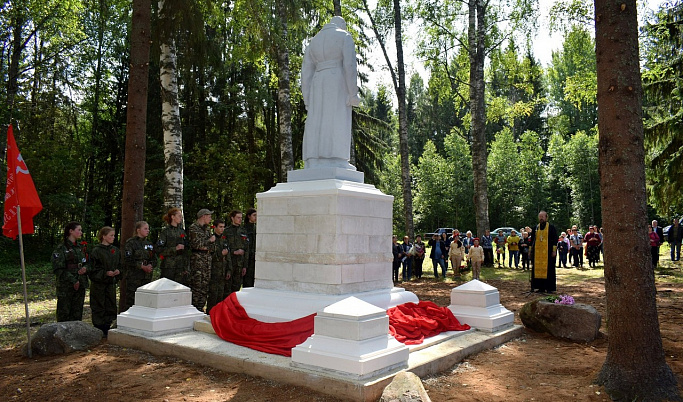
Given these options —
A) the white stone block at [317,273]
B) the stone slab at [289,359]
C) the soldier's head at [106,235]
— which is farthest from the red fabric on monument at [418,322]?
the soldier's head at [106,235]

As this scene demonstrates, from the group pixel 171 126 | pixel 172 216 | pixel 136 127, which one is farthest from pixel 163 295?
pixel 171 126

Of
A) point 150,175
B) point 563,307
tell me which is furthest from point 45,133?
point 563,307

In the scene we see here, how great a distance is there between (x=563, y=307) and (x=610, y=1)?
3.98 metres

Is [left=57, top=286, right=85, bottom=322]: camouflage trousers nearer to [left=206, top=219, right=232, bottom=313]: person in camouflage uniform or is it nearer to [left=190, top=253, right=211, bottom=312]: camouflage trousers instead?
[left=190, top=253, right=211, bottom=312]: camouflage trousers

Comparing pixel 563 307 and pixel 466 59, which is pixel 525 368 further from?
pixel 466 59

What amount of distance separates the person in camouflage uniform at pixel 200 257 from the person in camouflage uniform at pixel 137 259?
637 millimetres

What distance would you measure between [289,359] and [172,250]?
3435mm

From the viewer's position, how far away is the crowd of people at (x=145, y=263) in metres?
6.52

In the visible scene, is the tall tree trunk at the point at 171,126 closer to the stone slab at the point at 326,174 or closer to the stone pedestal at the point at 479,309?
the stone slab at the point at 326,174

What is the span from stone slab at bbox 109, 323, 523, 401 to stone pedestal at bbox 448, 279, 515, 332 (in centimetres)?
14

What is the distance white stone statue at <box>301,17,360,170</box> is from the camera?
6566 millimetres

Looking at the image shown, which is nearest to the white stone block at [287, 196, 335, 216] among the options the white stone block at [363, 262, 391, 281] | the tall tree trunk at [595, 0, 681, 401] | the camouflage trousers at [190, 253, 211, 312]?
the white stone block at [363, 262, 391, 281]

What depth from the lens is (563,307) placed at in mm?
6414

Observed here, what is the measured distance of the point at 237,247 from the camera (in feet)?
27.0
